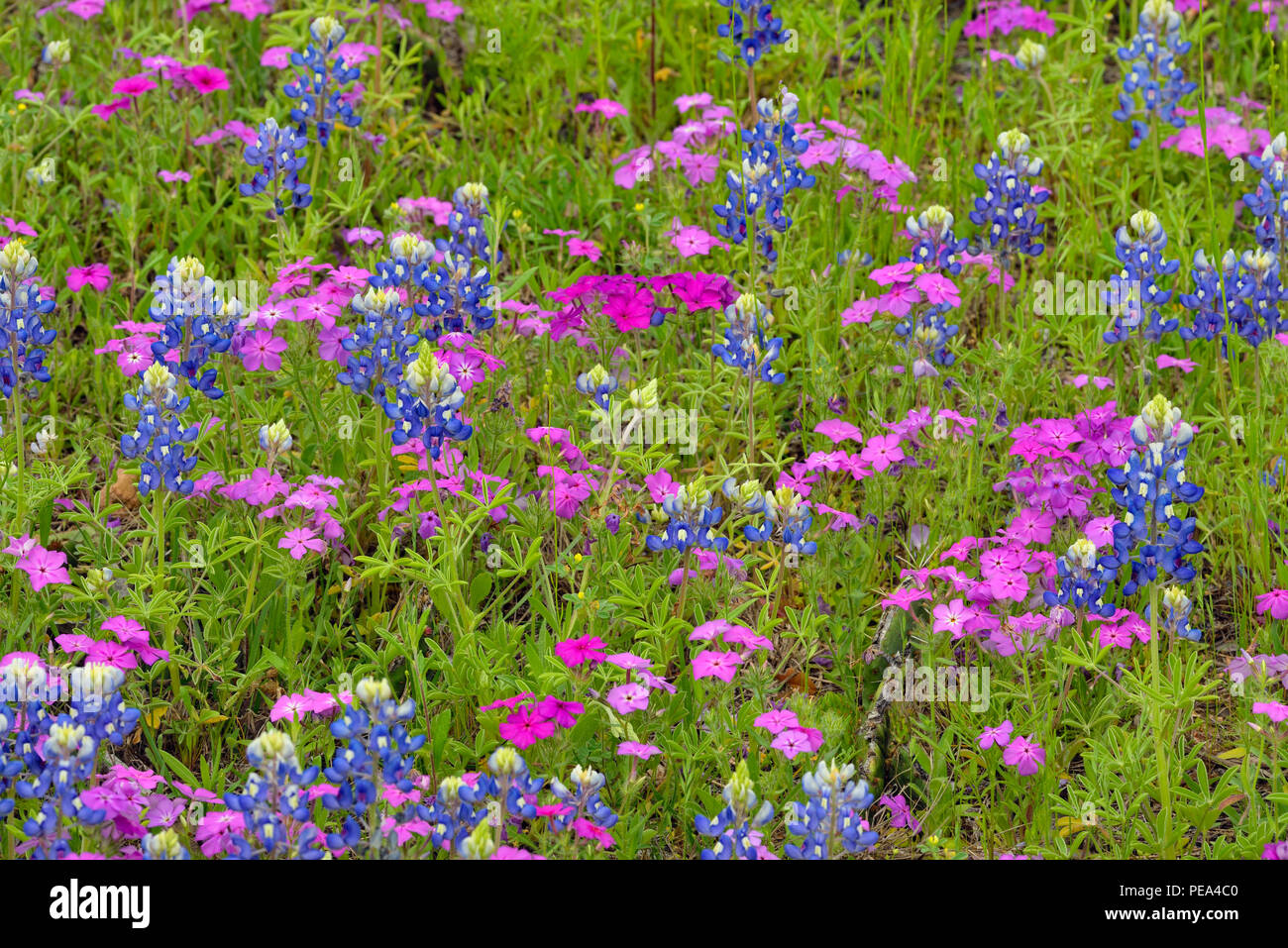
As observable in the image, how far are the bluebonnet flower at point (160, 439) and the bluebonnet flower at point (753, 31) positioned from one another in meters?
2.22

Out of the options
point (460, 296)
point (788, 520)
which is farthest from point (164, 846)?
point (460, 296)

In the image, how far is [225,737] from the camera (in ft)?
12.0

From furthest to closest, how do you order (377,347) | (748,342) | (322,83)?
(322,83) < (748,342) < (377,347)

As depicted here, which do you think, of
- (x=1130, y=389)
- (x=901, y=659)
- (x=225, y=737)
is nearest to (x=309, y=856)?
(x=225, y=737)

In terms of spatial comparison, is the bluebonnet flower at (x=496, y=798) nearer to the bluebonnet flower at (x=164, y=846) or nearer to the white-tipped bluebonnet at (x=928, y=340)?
the bluebonnet flower at (x=164, y=846)

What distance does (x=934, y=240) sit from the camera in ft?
15.3

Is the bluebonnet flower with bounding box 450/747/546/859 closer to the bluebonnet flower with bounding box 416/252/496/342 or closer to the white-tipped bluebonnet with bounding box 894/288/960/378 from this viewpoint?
the bluebonnet flower with bounding box 416/252/496/342

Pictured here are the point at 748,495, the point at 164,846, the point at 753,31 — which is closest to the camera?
the point at 164,846

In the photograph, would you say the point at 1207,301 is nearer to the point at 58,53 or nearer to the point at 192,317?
the point at 192,317

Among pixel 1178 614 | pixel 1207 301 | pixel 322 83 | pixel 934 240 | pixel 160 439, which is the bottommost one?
pixel 1178 614

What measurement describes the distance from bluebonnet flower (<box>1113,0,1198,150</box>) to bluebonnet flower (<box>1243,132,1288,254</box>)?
767mm

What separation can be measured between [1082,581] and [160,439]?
236cm

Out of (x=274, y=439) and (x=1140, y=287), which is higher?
(x=1140, y=287)

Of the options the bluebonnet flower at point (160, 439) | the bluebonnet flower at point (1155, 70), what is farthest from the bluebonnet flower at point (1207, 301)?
the bluebonnet flower at point (160, 439)
